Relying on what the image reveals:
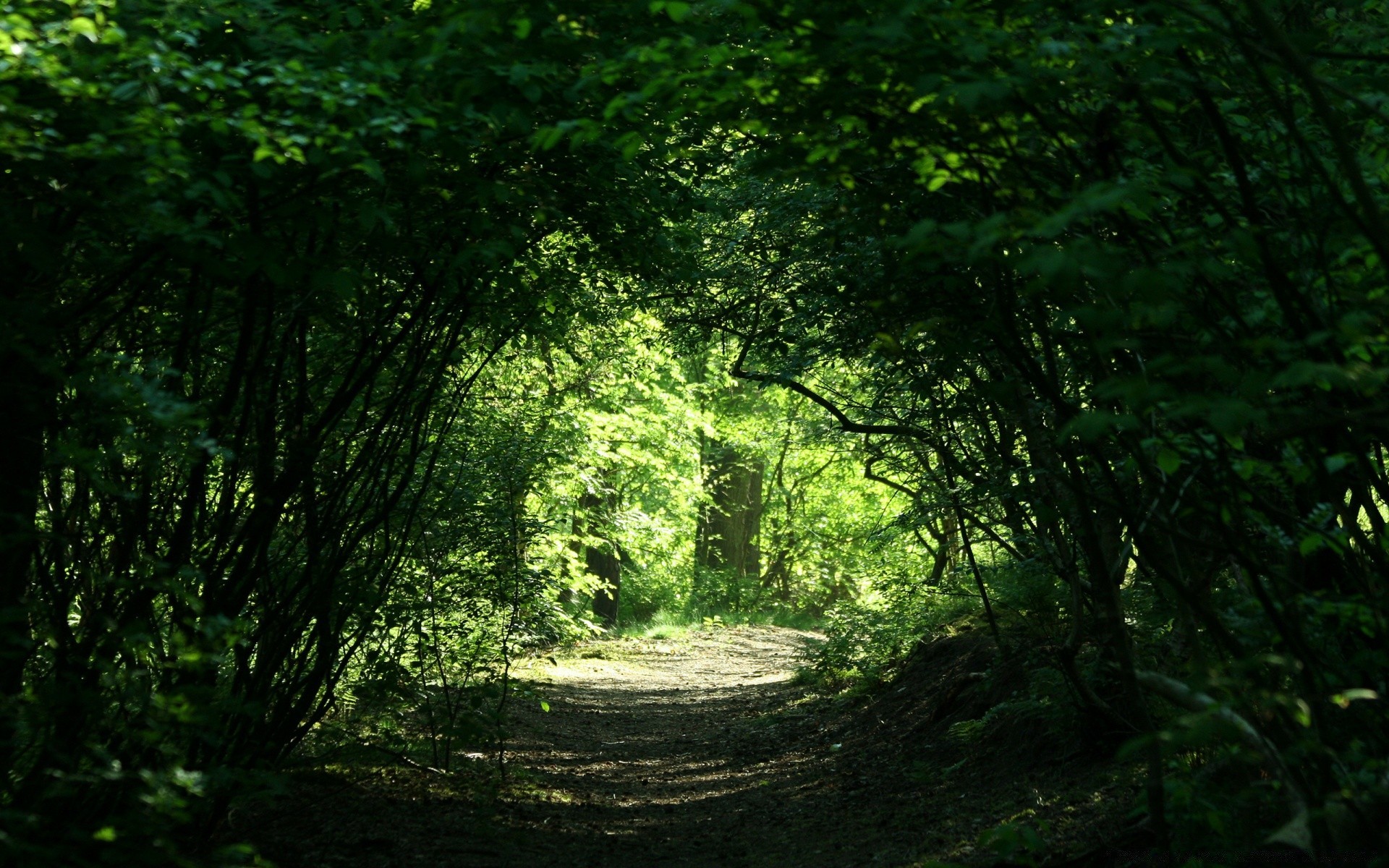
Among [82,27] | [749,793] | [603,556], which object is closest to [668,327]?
[749,793]

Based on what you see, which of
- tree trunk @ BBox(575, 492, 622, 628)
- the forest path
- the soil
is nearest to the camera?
the soil

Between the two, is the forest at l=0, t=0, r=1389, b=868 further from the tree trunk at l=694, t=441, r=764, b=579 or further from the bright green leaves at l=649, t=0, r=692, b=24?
the tree trunk at l=694, t=441, r=764, b=579

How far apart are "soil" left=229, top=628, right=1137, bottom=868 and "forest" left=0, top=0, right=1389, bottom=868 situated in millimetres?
75

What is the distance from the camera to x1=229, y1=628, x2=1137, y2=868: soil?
6074 mm

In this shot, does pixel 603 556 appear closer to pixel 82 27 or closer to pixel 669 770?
pixel 669 770

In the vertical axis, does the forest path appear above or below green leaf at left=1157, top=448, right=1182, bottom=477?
below

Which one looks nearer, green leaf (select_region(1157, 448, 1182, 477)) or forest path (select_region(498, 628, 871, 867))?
green leaf (select_region(1157, 448, 1182, 477))

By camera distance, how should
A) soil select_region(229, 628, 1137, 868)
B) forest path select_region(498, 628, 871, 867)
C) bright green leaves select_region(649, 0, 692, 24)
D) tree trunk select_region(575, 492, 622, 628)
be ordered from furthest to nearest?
tree trunk select_region(575, 492, 622, 628) → forest path select_region(498, 628, 871, 867) → soil select_region(229, 628, 1137, 868) → bright green leaves select_region(649, 0, 692, 24)

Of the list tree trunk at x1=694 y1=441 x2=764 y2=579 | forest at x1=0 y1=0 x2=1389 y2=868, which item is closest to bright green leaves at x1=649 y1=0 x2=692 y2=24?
forest at x1=0 y1=0 x2=1389 y2=868

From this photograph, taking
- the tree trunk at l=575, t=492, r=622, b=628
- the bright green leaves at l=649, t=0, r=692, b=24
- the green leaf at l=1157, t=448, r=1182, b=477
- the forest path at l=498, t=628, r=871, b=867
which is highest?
the bright green leaves at l=649, t=0, r=692, b=24

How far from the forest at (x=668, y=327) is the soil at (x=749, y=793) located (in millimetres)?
75

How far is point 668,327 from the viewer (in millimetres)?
9078

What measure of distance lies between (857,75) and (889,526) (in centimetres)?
601

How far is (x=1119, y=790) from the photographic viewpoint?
5.98 meters
